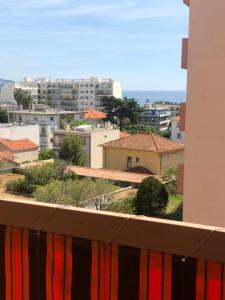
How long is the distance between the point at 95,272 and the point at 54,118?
50.8 m

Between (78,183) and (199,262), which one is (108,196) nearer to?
(78,183)

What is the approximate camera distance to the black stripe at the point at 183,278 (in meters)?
1.46

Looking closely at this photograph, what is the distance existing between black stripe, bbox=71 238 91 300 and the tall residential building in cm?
492

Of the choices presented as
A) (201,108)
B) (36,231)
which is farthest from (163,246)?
(201,108)

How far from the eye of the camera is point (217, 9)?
20.5 ft

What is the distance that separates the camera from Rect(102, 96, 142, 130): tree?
56500 millimetres

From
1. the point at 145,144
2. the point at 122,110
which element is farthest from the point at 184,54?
the point at 122,110

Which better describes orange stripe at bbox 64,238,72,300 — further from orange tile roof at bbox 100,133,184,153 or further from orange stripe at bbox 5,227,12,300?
orange tile roof at bbox 100,133,184,153

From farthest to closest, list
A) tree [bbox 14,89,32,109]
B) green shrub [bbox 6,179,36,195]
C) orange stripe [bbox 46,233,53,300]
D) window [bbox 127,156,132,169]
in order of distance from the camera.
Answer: tree [bbox 14,89,32,109]
window [bbox 127,156,132,169]
green shrub [bbox 6,179,36,195]
orange stripe [bbox 46,233,53,300]

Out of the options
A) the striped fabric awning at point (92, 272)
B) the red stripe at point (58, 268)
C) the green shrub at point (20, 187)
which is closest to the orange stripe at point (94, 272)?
the striped fabric awning at point (92, 272)

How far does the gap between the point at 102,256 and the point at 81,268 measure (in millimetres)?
110

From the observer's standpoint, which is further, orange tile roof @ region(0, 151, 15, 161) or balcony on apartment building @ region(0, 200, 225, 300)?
orange tile roof @ region(0, 151, 15, 161)

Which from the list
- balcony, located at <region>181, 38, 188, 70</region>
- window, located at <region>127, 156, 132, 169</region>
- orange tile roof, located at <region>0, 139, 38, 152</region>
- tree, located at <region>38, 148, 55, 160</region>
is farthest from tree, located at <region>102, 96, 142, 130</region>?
balcony, located at <region>181, 38, 188, 70</region>

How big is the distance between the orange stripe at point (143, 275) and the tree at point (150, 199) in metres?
17.9
